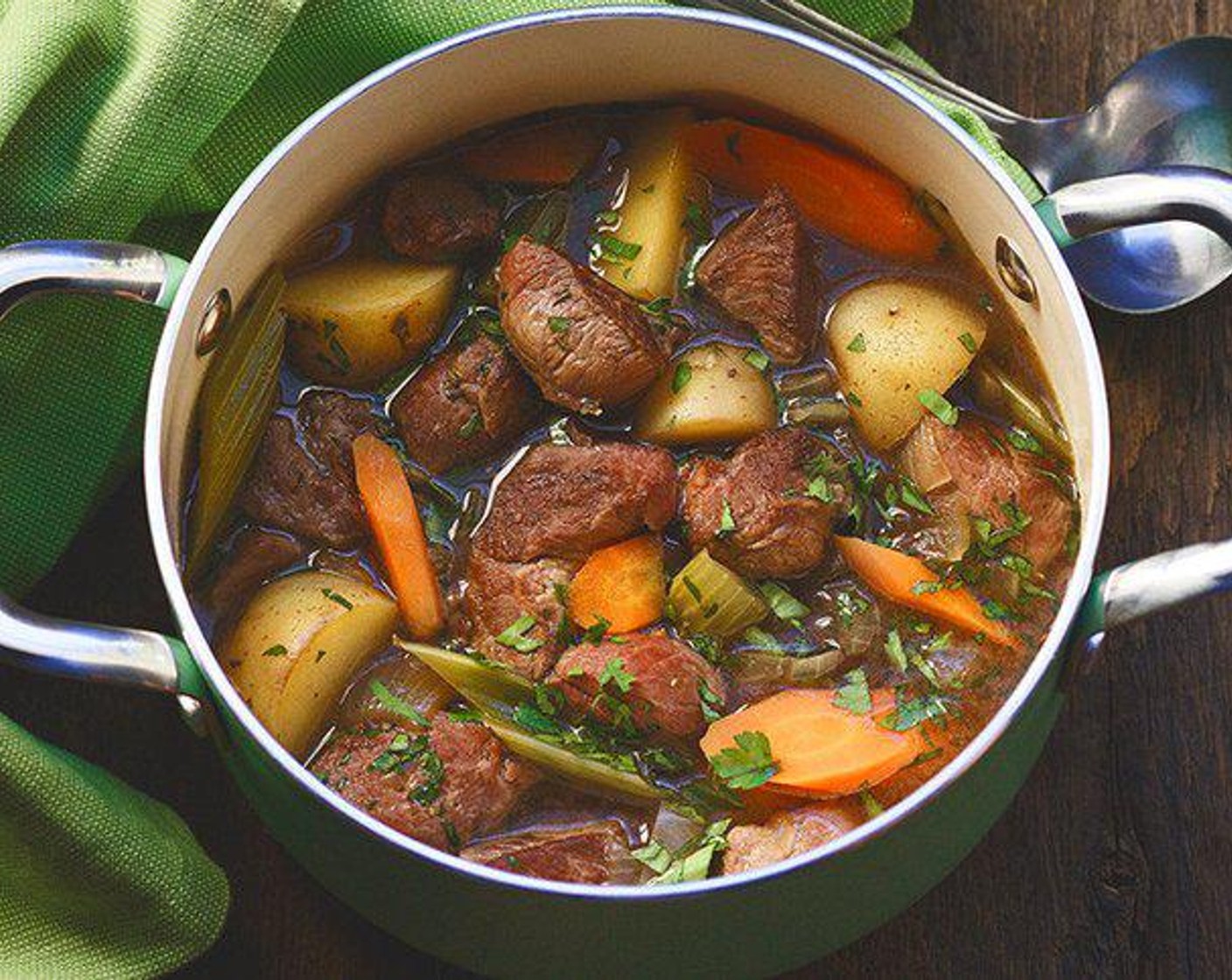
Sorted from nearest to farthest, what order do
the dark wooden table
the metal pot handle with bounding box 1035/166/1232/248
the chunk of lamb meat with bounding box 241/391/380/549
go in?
the metal pot handle with bounding box 1035/166/1232/248 < the chunk of lamb meat with bounding box 241/391/380/549 < the dark wooden table

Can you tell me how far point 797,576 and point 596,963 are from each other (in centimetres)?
43

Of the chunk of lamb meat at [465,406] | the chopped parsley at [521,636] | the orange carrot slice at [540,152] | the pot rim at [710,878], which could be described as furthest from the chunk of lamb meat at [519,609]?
the orange carrot slice at [540,152]

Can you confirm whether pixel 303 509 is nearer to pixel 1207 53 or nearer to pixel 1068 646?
pixel 1068 646

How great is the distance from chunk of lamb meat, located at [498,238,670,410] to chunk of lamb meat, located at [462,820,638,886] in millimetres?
429

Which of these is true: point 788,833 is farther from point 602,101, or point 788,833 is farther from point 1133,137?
point 1133,137

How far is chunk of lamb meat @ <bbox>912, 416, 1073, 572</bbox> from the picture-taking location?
77.2 inches

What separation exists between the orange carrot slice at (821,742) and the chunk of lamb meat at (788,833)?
0.02 m

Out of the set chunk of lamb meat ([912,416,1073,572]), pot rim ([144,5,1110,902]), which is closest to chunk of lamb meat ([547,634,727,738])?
pot rim ([144,5,1110,902])

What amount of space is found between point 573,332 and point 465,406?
139 millimetres

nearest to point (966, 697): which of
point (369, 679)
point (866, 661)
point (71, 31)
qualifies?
point (866, 661)

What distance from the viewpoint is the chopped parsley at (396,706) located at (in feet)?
6.35

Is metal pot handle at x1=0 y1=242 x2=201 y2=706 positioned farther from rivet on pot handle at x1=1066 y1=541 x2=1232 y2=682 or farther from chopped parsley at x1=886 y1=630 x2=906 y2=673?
rivet on pot handle at x1=1066 y1=541 x2=1232 y2=682

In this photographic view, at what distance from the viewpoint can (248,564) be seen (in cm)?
198

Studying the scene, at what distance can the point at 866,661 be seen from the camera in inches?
76.9
